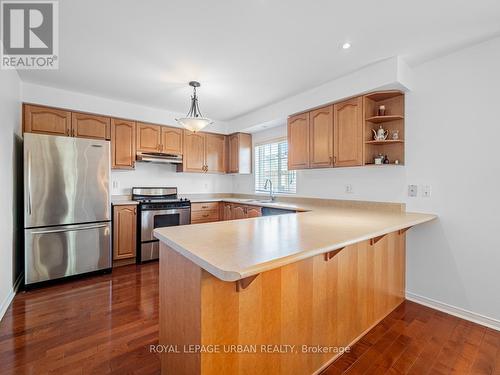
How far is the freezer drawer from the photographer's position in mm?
2756

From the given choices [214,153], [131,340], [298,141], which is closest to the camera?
[131,340]

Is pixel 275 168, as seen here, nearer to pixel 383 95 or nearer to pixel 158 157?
pixel 158 157

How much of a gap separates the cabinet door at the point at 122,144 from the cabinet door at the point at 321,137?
2764 millimetres

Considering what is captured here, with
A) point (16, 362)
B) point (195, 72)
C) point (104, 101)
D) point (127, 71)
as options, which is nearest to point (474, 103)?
point (195, 72)

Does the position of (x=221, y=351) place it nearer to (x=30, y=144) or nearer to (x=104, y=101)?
(x=30, y=144)

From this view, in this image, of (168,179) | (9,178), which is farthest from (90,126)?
(168,179)

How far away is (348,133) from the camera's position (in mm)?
2803

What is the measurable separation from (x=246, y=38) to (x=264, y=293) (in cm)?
203

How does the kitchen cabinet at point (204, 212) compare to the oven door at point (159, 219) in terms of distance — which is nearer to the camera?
the oven door at point (159, 219)

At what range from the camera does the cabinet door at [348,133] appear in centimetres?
269

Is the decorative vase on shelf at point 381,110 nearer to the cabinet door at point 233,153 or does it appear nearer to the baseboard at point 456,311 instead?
the baseboard at point 456,311

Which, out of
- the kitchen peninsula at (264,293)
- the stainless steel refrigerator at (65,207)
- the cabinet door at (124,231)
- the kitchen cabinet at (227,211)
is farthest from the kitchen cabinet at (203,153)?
the kitchen peninsula at (264,293)

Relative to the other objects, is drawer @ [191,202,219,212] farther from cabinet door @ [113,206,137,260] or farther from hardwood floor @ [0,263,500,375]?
hardwood floor @ [0,263,500,375]

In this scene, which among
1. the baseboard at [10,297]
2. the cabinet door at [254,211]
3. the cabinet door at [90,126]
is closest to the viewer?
the baseboard at [10,297]
